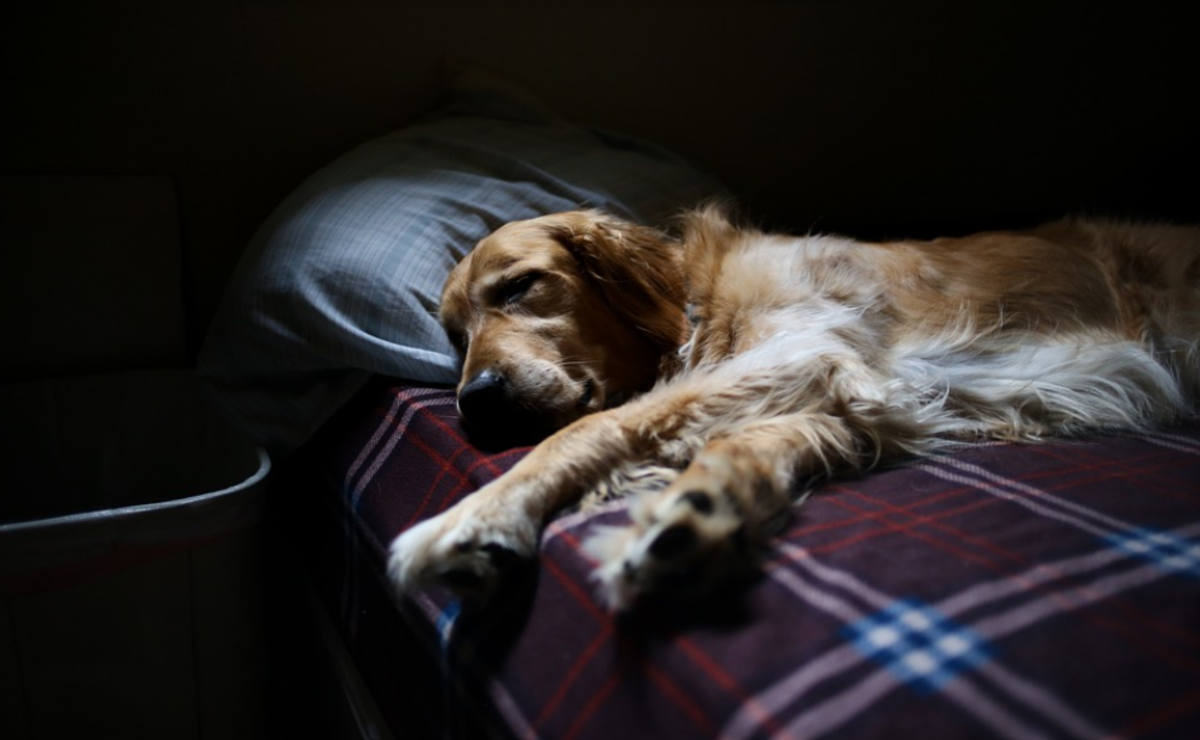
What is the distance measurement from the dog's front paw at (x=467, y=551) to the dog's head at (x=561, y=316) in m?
0.38

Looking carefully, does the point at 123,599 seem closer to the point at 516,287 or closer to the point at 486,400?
the point at 486,400

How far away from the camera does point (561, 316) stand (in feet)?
5.20

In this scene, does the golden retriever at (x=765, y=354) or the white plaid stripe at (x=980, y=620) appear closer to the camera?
the white plaid stripe at (x=980, y=620)

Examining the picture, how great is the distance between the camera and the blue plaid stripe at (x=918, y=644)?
71 cm

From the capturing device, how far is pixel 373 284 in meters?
1.61

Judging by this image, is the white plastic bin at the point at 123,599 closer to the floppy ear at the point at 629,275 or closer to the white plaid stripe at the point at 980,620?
the floppy ear at the point at 629,275

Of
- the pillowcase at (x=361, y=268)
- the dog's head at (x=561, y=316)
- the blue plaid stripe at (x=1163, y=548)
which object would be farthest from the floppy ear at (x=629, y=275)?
the blue plaid stripe at (x=1163, y=548)

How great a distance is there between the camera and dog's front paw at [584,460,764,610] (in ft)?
2.83

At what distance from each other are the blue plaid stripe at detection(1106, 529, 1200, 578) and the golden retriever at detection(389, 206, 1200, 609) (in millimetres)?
374

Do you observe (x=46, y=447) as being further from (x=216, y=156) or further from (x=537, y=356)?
(x=537, y=356)

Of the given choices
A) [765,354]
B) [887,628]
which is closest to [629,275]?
[765,354]

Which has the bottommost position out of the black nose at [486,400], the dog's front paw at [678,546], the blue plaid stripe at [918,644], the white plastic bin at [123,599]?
the white plastic bin at [123,599]

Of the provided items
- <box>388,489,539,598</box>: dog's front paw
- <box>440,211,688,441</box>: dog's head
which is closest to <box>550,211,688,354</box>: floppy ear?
<box>440,211,688,441</box>: dog's head

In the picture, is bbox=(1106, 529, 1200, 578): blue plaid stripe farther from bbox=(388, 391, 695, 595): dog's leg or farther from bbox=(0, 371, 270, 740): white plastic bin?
bbox=(0, 371, 270, 740): white plastic bin
